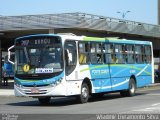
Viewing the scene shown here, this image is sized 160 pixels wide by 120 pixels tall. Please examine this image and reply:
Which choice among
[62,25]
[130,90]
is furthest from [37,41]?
[62,25]

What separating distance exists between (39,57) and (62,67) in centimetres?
111

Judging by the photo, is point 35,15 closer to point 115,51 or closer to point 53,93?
point 115,51

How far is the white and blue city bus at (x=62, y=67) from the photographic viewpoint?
849 inches

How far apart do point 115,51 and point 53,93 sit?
19.8 ft

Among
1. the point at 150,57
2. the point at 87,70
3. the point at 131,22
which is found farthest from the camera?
the point at 131,22

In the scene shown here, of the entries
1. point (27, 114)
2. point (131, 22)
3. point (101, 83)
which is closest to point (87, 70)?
point (101, 83)

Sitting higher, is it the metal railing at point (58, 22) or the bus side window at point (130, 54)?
the metal railing at point (58, 22)

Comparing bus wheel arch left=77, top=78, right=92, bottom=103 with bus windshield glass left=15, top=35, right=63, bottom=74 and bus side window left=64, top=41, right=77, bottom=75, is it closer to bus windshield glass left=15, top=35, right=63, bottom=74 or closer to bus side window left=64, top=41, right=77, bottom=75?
bus side window left=64, top=41, right=77, bottom=75

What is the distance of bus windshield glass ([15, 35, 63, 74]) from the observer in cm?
2158

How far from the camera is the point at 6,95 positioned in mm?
31016

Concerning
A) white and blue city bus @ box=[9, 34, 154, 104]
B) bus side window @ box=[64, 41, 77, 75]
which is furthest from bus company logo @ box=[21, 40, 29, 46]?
bus side window @ box=[64, 41, 77, 75]

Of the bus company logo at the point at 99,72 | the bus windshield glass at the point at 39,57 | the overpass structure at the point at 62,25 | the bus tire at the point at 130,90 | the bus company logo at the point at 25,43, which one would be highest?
the overpass structure at the point at 62,25

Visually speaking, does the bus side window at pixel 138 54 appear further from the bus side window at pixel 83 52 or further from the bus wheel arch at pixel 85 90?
the bus wheel arch at pixel 85 90

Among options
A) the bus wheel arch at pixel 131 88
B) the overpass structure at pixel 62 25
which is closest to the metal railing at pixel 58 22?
the overpass structure at pixel 62 25
